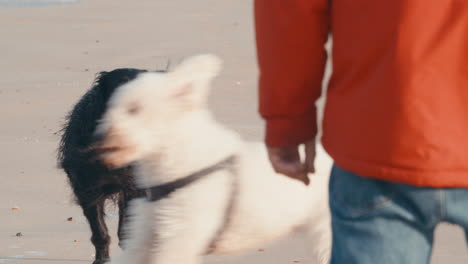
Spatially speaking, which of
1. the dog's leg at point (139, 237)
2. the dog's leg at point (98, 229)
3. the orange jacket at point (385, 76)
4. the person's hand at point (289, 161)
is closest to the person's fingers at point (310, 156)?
the person's hand at point (289, 161)

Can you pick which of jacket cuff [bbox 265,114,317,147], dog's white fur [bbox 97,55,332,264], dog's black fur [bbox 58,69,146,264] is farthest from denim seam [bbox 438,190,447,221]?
dog's black fur [bbox 58,69,146,264]

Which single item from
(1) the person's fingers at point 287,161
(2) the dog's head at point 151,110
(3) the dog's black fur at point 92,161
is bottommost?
(3) the dog's black fur at point 92,161

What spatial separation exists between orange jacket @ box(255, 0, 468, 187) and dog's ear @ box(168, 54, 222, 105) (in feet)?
4.04

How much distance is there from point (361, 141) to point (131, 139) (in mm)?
1426

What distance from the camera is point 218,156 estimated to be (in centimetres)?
371

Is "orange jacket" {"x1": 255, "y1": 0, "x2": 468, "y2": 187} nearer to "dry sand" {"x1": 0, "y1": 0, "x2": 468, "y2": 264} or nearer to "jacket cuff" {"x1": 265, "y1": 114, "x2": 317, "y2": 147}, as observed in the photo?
"jacket cuff" {"x1": 265, "y1": 114, "x2": 317, "y2": 147}

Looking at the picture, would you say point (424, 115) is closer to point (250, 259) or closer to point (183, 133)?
point (183, 133)

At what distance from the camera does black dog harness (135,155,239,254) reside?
3633 mm

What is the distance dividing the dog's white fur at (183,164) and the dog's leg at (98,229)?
1.03m

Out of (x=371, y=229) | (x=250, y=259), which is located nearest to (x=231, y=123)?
(x=250, y=259)

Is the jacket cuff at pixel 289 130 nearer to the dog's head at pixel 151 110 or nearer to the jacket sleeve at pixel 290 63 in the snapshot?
the jacket sleeve at pixel 290 63

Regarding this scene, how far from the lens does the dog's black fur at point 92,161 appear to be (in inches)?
178

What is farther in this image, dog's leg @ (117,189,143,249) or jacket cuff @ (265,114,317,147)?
dog's leg @ (117,189,143,249)

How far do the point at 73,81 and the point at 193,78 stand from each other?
315 inches
